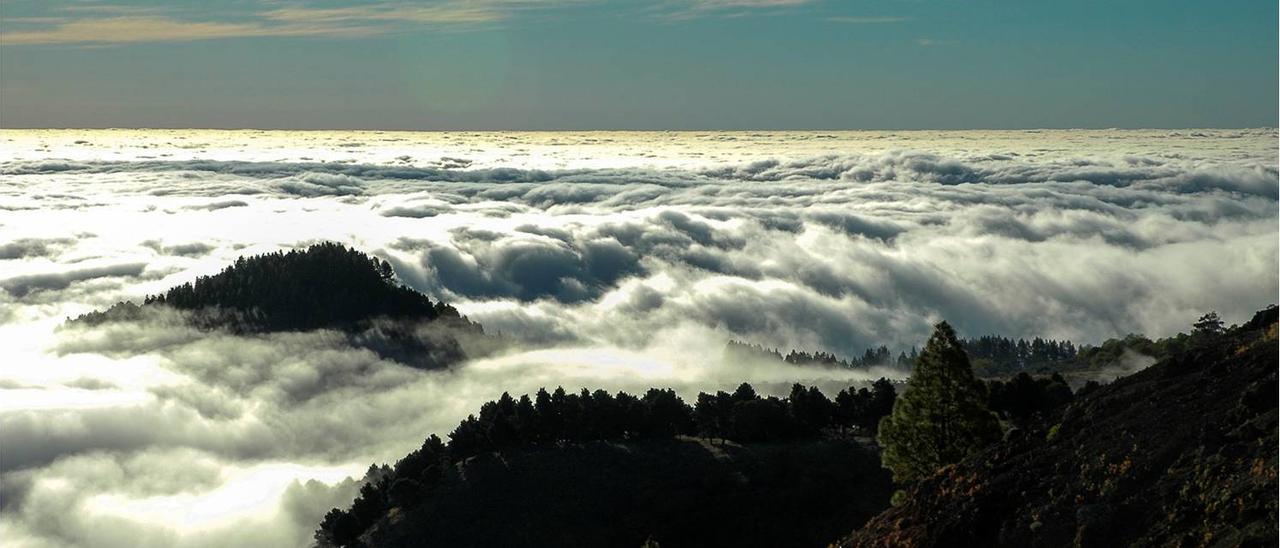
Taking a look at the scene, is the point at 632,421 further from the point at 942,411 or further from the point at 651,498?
the point at 942,411

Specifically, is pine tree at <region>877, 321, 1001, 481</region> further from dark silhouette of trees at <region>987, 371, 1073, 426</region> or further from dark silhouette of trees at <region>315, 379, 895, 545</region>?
dark silhouette of trees at <region>987, 371, 1073, 426</region>

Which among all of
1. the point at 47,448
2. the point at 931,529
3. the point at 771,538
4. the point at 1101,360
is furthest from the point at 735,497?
the point at 47,448

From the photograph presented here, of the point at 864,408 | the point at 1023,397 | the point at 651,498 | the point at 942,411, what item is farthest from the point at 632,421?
the point at 942,411

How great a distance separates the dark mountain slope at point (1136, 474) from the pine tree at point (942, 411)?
7.27 meters

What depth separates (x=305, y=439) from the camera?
Answer: 197m

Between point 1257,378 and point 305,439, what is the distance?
167 m

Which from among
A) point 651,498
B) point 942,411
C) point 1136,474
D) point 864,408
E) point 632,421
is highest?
point 1136,474

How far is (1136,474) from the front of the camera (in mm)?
44438

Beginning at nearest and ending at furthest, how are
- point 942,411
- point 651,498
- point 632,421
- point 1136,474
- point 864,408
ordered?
point 1136,474
point 942,411
point 651,498
point 632,421
point 864,408

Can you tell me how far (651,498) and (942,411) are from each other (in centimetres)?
2621

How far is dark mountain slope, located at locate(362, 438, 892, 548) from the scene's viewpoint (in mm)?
80812

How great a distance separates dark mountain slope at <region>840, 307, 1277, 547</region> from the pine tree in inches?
286

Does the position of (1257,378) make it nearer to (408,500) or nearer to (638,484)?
(638,484)

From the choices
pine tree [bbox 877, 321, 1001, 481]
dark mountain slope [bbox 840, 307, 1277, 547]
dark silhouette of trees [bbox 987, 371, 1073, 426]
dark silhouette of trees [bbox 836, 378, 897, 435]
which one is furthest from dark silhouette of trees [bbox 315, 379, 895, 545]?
dark mountain slope [bbox 840, 307, 1277, 547]
